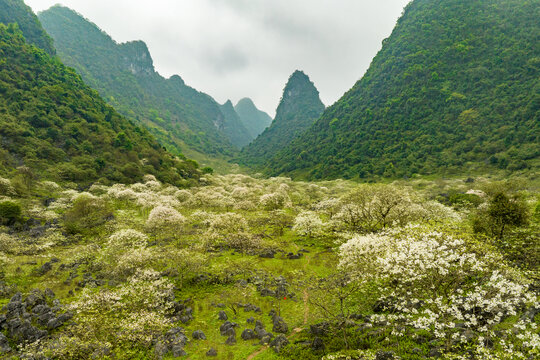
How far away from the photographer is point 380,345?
17.6 m

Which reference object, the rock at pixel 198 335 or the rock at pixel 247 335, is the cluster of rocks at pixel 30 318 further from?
the rock at pixel 247 335

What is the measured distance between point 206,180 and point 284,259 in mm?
76693

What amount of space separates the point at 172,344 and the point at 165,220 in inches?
890

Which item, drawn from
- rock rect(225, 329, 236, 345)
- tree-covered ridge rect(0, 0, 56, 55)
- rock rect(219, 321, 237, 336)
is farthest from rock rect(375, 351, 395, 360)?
tree-covered ridge rect(0, 0, 56, 55)

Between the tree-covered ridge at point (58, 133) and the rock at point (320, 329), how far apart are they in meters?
76.6

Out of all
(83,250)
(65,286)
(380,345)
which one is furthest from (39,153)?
(380,345)

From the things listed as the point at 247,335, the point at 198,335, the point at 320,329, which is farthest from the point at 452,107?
the point at 198,335

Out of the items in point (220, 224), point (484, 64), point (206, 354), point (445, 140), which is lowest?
point (206, 354)

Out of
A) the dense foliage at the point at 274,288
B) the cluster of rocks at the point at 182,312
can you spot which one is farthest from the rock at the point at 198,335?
the cluster of rocks at the point at 182,312

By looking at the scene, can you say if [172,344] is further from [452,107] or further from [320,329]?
[452,107]

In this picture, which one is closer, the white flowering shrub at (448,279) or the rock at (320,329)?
the white flowering shrub at (448,279)

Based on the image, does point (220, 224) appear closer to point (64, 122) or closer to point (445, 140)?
point (64, 122)

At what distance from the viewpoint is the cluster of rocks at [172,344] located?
63.5ft

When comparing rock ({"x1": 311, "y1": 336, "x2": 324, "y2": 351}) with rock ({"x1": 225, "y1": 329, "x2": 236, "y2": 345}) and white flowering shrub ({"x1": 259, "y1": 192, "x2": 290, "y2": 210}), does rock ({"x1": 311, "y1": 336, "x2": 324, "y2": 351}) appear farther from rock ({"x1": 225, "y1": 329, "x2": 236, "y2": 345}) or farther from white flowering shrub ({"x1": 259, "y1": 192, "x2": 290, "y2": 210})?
white flowering shrub ({"x1": 259, "y1": 192, "x2": 290, "y2": 210})
